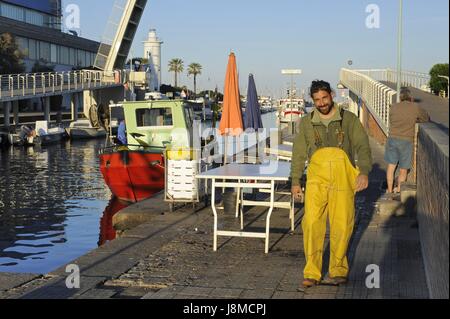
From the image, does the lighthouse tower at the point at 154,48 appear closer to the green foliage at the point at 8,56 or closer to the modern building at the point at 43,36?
the modern building at the point at 43,36

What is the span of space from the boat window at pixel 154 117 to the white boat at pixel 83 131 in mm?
29667

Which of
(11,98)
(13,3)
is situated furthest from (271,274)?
(13,3)

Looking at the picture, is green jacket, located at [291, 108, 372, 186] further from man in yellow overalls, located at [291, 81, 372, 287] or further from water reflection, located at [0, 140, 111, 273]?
water reflection, located at [0, 140, 111, 273]

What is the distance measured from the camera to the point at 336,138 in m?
6.63

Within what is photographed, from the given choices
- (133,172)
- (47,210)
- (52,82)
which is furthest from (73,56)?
(47,210)

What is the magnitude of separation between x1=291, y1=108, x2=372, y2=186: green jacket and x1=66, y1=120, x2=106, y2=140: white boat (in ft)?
144

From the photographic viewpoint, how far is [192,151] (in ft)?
41.8

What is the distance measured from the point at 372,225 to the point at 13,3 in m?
81.8

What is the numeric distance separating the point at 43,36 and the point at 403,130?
7570cm

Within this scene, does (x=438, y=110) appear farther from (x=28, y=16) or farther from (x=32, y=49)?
(x=28, y=16)

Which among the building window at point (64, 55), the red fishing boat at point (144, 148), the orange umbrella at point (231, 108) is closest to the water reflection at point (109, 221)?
the red fishing boat at point (144, 148)

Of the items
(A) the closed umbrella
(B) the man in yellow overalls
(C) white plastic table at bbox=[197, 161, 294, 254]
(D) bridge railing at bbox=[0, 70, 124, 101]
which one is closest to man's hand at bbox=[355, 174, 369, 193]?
(B) the man in yellow overalls

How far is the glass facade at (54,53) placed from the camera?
78188 millimetres
